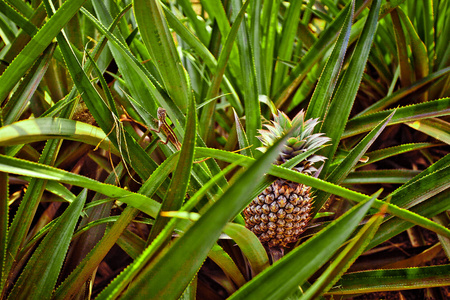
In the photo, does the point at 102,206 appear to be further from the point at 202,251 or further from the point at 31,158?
the point at 202,251

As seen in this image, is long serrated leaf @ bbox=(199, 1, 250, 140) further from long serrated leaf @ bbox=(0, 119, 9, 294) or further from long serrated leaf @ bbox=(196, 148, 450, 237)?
long serrated leaf @ bbox=(0, 119, 9, 294)

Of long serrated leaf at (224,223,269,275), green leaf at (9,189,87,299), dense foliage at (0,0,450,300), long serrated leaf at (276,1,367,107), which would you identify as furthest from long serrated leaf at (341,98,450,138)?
green leaf at (9,189,87,299)

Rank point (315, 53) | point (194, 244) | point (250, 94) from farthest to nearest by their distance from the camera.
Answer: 1. point (315, 53)
2. point (250, 94)
3. point (194, 244)

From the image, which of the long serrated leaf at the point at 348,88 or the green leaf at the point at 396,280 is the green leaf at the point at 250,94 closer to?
the long serrated leaf at the point at 348,88

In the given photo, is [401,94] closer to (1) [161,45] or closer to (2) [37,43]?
(1) [161,45]

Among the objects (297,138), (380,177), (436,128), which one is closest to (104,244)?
(297,138)

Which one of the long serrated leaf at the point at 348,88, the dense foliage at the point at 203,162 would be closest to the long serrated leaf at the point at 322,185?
the dense foliage at the point at 203,162

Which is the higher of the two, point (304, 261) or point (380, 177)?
point (380, 177)
